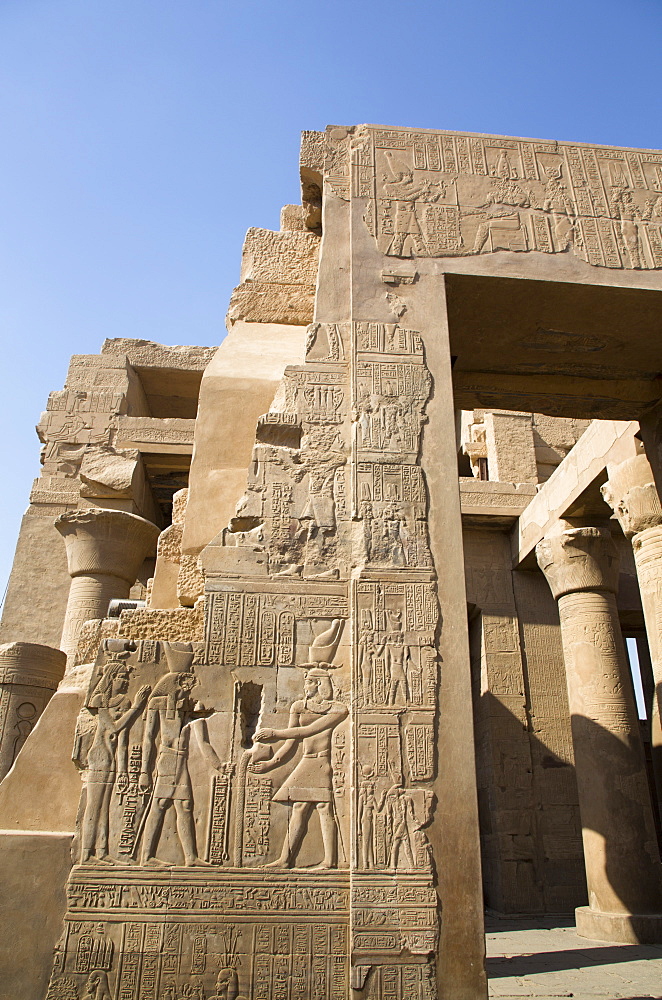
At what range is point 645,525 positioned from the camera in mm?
6391

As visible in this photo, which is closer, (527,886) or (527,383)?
(527,383)

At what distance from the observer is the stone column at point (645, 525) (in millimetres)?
6301

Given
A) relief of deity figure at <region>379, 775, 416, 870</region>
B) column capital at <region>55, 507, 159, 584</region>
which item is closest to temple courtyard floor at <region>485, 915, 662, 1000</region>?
relief of deity figure at <region>379, 775, 416, 870</region>

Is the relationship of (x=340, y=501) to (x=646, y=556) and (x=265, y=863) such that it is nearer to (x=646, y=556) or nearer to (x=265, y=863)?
(x=265, y=863)

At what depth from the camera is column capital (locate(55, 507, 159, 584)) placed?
833 cm

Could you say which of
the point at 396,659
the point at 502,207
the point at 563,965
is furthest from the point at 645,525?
the point at 396,659

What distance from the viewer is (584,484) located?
285 inches

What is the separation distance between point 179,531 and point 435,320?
1.97 m

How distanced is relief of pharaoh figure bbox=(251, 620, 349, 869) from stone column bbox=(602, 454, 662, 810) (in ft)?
12.6

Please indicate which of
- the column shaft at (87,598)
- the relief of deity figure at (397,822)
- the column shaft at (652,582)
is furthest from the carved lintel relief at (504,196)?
the column shaft at (87,598)

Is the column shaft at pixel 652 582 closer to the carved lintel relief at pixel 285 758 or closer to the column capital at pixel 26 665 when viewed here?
the carved lintel relief at pixel 285 758

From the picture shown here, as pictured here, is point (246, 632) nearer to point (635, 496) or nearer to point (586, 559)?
point (635, 496)

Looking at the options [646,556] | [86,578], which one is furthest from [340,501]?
[86,578]

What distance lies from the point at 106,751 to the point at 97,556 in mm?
5259
